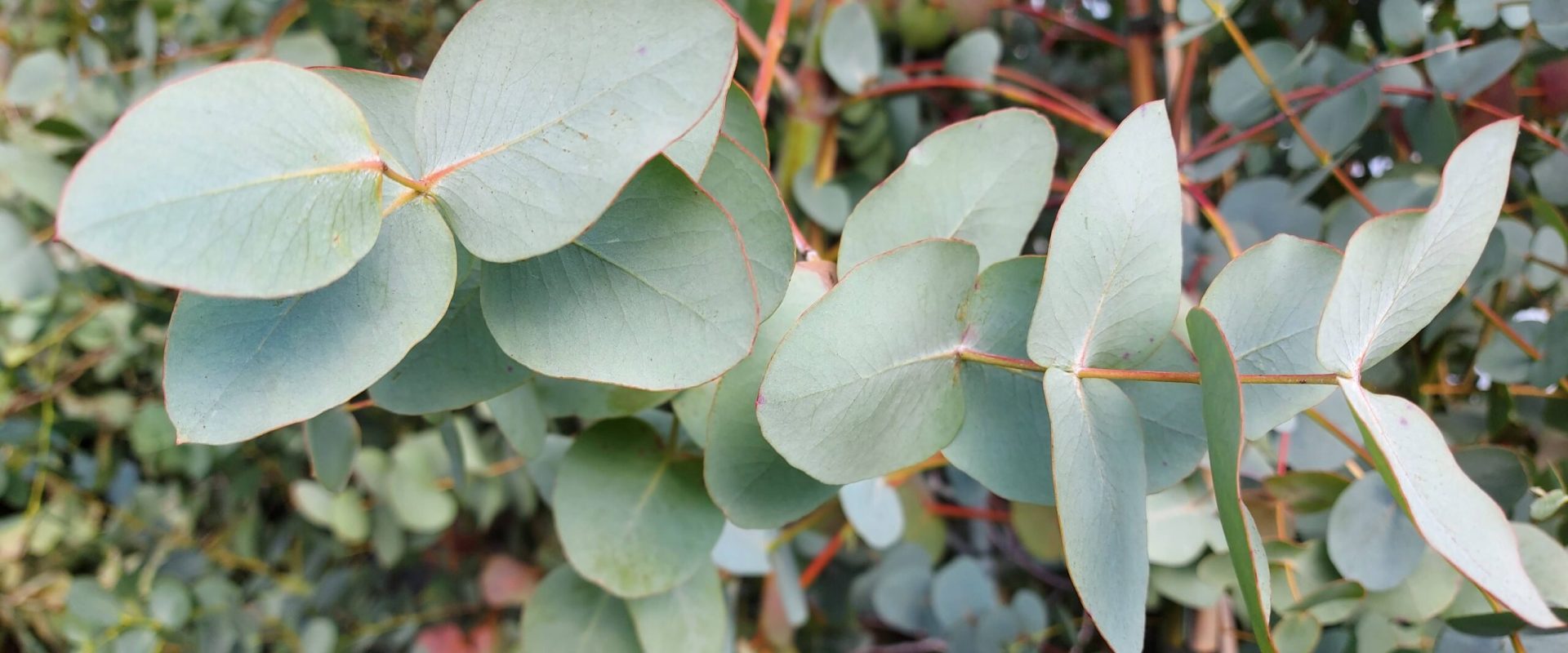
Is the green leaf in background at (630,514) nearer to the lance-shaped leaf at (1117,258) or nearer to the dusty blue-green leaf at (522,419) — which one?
the dusty blue-green leaf at (522,419)

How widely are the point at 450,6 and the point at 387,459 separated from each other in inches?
16.5

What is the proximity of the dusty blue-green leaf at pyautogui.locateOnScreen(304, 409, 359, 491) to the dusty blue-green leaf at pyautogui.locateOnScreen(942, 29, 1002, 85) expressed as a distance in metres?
0.40

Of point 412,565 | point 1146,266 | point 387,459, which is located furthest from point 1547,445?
point 412,565

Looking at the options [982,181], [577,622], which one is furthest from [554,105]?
[577,622]

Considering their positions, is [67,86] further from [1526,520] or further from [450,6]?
[1526,520]

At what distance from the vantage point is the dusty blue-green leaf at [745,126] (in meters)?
0.27

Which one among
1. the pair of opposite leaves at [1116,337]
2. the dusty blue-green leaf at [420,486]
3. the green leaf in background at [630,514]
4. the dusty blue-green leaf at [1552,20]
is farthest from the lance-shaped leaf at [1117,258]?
the dusty blue-green leaf at [420,486]

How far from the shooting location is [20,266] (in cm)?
58

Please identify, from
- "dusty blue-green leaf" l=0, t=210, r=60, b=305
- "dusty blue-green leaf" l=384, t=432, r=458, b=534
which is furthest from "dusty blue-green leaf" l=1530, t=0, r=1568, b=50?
"dusty blue-green leaf" l=0, t=210, r=60, b=305

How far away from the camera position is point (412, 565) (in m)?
0.80

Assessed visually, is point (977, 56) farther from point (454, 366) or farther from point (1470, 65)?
point (454, 366)

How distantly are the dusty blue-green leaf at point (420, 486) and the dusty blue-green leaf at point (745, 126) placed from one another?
0.45 metres

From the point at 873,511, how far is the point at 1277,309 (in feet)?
0.83

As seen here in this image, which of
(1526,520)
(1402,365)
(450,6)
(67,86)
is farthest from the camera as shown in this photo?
(450,6)
